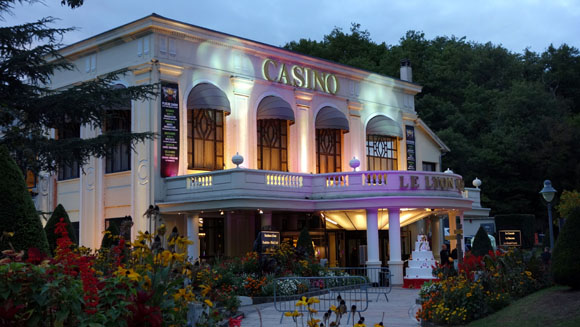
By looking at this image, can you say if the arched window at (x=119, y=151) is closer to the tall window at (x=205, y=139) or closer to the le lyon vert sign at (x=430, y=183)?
the tall window at (x=205, y=139)

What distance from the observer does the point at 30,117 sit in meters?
21.2

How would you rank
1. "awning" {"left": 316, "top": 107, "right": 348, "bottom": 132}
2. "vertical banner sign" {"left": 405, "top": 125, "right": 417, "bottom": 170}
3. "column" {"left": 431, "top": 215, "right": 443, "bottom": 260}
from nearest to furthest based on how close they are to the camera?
"awning" {"left": 316, "top": 107, "right": 348, "bottom": 132} → "column" {"left": 431, "top": 215, "right": 443, "bottom": 260} → "vertical banner sign" {"left": 405, "top": 125, "right": 417, "bottom": 170}

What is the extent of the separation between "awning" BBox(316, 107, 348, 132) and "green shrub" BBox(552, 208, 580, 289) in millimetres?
19612

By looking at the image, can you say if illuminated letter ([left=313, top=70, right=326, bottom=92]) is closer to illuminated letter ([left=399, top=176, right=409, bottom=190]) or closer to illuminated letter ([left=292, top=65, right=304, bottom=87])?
illuminated letter ([left=292, top=65, right=304, bottom=87])

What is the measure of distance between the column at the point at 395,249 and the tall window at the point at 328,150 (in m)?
6.61

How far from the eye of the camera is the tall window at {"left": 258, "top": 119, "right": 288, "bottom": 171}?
3269 centimetres

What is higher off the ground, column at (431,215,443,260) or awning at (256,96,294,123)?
awning at (256,96,294,123)

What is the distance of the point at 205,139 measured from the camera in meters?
30.4

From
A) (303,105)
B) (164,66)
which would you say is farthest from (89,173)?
(303,105)

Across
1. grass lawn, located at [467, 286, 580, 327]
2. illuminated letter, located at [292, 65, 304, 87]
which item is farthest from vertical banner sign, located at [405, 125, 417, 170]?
grass lawn, located at [467, 286, 580, 327]

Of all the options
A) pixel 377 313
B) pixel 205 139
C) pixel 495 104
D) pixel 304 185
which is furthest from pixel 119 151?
pixel 495 104

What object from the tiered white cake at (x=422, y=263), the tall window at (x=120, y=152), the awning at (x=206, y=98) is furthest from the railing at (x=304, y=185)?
the awning at (x=206, y=98)

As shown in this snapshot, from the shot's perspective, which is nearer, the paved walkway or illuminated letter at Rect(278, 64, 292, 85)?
the paved walkway

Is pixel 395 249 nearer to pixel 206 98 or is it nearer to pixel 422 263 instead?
pixel 422 263
